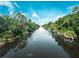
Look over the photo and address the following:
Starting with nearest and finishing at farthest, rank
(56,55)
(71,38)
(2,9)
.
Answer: (56,55), (2,9), (71,38)

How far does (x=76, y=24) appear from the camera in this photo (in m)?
24.4

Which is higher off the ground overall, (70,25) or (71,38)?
(70,25)

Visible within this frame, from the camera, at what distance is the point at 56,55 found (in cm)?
1277

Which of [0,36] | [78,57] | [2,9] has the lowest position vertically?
[78,57]

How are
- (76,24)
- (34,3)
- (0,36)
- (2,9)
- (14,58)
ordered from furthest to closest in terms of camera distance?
(76,24) < (0,36) < (2,9) < (34,3) < (14,58)

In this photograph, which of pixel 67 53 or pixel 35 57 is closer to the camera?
pixel 35 57

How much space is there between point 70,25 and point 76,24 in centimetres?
149

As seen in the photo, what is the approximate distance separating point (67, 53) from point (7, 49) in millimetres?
5052

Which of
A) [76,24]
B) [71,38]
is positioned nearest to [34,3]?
[71,38]

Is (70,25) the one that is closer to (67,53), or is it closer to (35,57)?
(67,53)

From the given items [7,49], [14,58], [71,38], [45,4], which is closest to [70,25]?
[71,38]

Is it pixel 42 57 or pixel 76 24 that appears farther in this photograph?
pixel 76 24

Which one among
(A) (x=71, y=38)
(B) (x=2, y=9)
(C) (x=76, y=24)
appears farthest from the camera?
(C) (x=76, y=24)

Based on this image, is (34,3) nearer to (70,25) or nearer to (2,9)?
(2,9)
